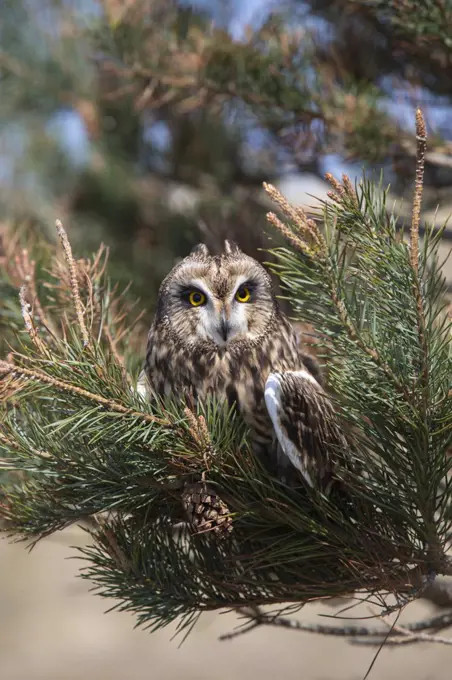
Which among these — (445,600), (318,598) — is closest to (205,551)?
(318,598)

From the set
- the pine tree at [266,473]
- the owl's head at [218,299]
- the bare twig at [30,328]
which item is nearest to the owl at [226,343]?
the owl's head at [218,299]

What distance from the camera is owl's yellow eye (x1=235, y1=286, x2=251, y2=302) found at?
3.30 ft

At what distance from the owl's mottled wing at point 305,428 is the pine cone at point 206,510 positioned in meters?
0.10

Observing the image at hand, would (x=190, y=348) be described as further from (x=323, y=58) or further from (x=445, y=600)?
(x=323, y=58)

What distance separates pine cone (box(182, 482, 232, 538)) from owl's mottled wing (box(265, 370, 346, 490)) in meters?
0.10

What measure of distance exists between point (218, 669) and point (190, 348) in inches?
87.4

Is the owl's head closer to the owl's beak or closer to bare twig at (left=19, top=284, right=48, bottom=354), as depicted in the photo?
the owl's beak

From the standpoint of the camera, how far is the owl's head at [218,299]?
3.19ft

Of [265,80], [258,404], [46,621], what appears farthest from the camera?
[46,621]

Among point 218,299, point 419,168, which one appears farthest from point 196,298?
point 419,168

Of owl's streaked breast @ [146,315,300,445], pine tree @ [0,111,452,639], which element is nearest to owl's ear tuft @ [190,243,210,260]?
owl's streaked breast @ [146,315,300,445]

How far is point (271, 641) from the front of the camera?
2.98 metres

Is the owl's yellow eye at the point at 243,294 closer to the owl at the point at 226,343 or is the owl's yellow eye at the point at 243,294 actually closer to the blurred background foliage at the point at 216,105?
the owl at the point at 226,343

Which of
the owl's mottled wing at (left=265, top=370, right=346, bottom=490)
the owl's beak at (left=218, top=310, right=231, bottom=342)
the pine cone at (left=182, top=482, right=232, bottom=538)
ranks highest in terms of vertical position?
the owl's beak at (left=218, top=310, right=231, bottom=342)
